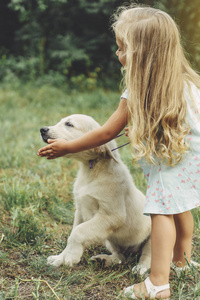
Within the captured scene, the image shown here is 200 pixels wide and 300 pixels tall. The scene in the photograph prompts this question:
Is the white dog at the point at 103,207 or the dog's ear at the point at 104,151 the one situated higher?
the dog's ear at the point at 104,151

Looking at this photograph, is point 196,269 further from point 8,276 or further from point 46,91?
point 46,91

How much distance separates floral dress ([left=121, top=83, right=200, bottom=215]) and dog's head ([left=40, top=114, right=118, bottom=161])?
472 millimetres

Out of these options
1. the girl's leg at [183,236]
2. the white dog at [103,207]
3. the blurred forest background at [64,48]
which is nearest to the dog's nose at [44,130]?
the white dog at [103,207]

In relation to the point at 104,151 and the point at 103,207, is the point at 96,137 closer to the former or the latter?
the point at 104,151

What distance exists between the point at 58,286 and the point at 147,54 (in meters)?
1.46

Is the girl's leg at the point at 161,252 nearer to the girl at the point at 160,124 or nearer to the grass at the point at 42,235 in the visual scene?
the girl at the point at 160,124

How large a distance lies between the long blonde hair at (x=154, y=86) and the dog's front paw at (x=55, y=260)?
90 centimetres

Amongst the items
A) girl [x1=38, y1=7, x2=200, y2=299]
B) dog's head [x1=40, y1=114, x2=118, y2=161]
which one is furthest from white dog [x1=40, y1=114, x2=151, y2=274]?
girl [x1=38, y1=7, x2=200, y2=299]

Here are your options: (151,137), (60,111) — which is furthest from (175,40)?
(60,111)

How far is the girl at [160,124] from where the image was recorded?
7.44 ft

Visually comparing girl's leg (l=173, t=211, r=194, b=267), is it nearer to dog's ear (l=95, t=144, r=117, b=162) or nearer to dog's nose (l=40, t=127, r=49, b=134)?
dog's ear (l=95, t=144, r=117, b=162)

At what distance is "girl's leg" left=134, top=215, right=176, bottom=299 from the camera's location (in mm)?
2256

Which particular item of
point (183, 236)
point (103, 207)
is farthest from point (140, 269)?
point (103, 207)

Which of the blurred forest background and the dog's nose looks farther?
the blurred forest background
